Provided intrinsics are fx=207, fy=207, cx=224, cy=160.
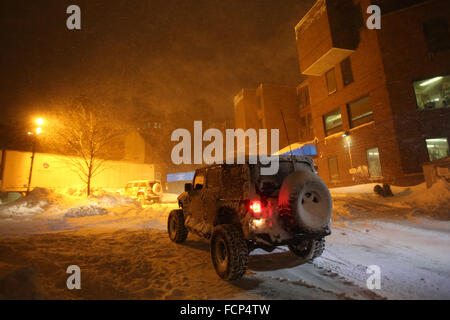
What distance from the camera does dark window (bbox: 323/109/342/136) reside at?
1977 centimetres

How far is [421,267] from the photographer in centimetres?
→ 374

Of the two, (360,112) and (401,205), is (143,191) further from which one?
(360,112)

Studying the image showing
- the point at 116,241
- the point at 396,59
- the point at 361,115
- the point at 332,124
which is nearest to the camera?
the point at 116,241

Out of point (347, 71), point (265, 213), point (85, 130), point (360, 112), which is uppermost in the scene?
point (347, 71)

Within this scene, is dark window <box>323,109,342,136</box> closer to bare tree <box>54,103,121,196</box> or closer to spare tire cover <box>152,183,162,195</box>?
spare tire cover <box>152,183,162,195</box>

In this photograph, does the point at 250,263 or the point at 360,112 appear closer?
the point at 250,263

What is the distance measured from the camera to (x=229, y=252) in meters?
3.52

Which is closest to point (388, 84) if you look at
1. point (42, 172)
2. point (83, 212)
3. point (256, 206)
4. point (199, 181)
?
point (199, 181)

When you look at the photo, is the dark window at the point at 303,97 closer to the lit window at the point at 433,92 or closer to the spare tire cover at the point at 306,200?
the lit window at the point at 433,92

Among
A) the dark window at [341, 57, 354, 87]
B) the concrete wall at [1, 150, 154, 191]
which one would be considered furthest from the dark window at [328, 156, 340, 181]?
the concrete wall at [1, 150, 154, 191]

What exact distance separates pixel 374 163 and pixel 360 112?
4.49m

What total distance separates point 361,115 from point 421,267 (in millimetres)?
16794
